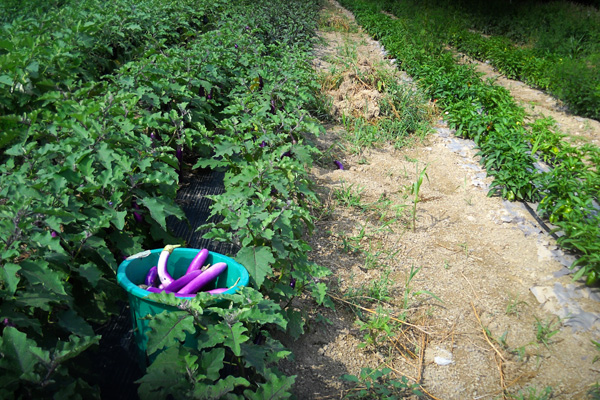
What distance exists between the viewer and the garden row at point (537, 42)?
7.21m

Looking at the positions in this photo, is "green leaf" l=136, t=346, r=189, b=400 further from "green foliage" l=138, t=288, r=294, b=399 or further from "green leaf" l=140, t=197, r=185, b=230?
"green leaf" l=140, t=197, r=185, b=230

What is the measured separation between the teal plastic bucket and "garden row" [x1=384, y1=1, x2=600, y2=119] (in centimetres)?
626

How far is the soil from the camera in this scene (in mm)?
2766

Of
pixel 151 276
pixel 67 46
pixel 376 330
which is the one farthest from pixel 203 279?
pixel 67 46

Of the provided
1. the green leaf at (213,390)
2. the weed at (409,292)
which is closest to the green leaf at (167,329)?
the green leaf at (213,390)

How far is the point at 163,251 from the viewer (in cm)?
229

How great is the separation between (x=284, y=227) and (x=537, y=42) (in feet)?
36.3

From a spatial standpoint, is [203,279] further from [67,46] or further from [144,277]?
[67,46]

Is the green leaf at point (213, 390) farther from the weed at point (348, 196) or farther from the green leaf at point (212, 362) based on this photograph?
the weed at point (348, 196)

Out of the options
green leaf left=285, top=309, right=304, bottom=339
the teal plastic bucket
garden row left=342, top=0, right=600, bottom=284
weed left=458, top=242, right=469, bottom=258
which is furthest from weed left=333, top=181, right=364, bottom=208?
the teal plastic bucket

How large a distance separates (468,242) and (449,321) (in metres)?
1.04

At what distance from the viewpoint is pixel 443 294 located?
3.41 m

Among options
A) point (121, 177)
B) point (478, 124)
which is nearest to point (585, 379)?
point (121, 177)

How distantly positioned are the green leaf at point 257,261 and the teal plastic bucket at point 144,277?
4 centimetres
